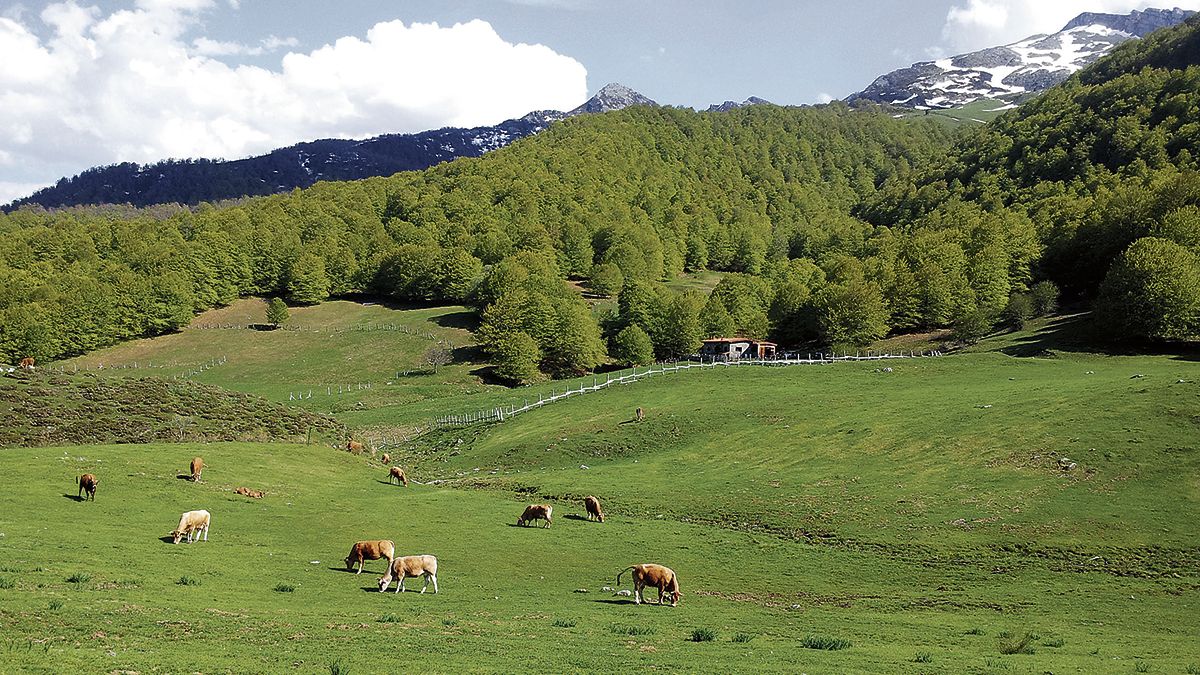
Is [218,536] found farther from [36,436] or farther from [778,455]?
[778,455]

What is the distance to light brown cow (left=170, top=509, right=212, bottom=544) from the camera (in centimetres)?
2816

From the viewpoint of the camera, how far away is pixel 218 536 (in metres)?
30.2

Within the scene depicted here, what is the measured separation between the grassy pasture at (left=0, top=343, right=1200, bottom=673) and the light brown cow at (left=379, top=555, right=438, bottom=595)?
0.76 metres

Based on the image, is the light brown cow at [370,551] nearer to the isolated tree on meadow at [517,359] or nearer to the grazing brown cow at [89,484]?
the grazing brown cow at [89,484]

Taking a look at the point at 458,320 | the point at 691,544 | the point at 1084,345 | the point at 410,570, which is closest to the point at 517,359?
the point at 458,320

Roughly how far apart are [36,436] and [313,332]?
98472mm

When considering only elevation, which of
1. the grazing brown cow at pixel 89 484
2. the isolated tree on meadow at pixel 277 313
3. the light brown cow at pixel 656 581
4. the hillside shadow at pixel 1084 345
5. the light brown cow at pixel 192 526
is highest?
the isolated tree on meadow at pixel 277 313

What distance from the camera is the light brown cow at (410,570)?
24781mm

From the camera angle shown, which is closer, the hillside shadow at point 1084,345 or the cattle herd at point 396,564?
the cattle herd at point 396,564

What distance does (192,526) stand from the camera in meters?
28.7

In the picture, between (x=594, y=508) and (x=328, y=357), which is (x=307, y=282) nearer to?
(x=328, y=357)

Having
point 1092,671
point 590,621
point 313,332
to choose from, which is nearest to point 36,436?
point 590,621

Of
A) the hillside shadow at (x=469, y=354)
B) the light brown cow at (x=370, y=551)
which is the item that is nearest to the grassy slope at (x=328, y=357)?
the hillside shadow at (x=469, y=354)

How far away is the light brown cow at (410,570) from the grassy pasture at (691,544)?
0.76 metres
